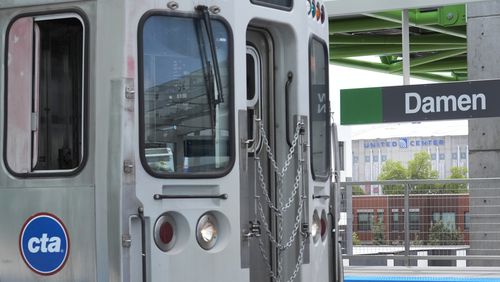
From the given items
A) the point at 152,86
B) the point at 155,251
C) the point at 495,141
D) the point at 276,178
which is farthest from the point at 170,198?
the point at 495,141

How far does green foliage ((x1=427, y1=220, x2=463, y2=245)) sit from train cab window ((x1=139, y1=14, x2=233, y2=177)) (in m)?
6.97

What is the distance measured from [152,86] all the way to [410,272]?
7030 mm

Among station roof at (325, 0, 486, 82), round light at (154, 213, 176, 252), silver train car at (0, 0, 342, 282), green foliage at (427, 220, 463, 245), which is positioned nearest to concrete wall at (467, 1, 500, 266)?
station roof at (325, 0, 486, 82)

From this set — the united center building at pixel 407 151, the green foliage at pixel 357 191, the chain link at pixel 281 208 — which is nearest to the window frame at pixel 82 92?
the chain link at pixel 281 208

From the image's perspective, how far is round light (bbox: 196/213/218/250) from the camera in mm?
5715

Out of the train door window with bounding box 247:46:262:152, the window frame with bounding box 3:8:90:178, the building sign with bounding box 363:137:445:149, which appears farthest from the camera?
the building sign with bounding box 363:137:445:149

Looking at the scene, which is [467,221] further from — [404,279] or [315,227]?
[315,227]

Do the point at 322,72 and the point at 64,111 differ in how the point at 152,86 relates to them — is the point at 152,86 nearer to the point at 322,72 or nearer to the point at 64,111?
the point at 64,111

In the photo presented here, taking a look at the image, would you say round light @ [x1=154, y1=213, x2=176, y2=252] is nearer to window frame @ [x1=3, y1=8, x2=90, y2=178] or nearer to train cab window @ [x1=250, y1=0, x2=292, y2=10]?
window frame @ [x1=3, y1=8, x2=90, y2=178]

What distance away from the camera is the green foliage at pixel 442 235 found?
12.3m

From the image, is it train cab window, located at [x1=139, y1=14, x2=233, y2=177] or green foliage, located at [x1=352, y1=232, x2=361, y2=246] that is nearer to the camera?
train cab window, located at [x1=139, y1=14, x2=233, y2=177]

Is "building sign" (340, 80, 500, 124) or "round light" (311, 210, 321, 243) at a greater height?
"building sign" (340, 80, 500, 124)

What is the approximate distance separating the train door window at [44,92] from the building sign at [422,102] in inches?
311

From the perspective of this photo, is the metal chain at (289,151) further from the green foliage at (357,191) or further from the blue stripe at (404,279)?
the green foliage at (357,191)
